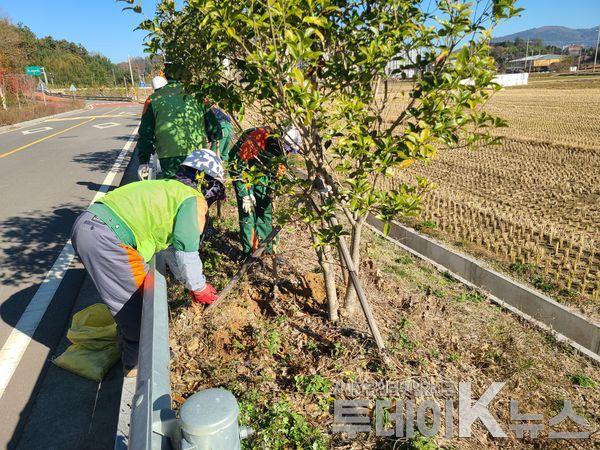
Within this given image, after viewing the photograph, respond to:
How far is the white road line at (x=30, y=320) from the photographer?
133 inches

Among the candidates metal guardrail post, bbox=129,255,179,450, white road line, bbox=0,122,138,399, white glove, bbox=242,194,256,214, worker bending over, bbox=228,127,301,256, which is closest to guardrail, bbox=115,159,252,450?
metal guardrail post, bbox=129,255,179,450

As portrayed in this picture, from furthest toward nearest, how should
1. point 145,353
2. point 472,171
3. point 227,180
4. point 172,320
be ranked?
point 472,171
point 172,320
point 227,180
point 145,353

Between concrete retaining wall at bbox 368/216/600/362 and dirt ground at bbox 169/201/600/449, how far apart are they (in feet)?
1.54

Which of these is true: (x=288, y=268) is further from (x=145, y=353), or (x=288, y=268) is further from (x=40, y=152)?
(x=40, y=152)

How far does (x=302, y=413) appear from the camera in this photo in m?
2.73

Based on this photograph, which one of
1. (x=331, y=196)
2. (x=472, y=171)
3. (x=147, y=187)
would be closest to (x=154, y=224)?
(x=147, y=187)

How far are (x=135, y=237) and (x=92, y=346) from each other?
1.18 meters

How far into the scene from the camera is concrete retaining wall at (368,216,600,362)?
14.0 feet

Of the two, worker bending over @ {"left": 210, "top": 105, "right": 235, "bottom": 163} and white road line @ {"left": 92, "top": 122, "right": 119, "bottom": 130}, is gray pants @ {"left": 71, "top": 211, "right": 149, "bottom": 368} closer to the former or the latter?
worker bending over @ {"left": 210, "top": 105, "right": 235, "bottom": 163}

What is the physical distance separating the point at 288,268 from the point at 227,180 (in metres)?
1.61

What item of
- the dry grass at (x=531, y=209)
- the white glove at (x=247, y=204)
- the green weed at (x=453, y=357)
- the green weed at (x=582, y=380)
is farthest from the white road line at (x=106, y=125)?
the green weed at (x=582, y=380)

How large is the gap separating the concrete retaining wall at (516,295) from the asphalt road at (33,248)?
174 inches

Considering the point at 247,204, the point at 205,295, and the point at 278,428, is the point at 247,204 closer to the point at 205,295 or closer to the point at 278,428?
the point at 205,295

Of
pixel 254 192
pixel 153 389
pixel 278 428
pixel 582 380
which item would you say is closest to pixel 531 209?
pixel 582 380
